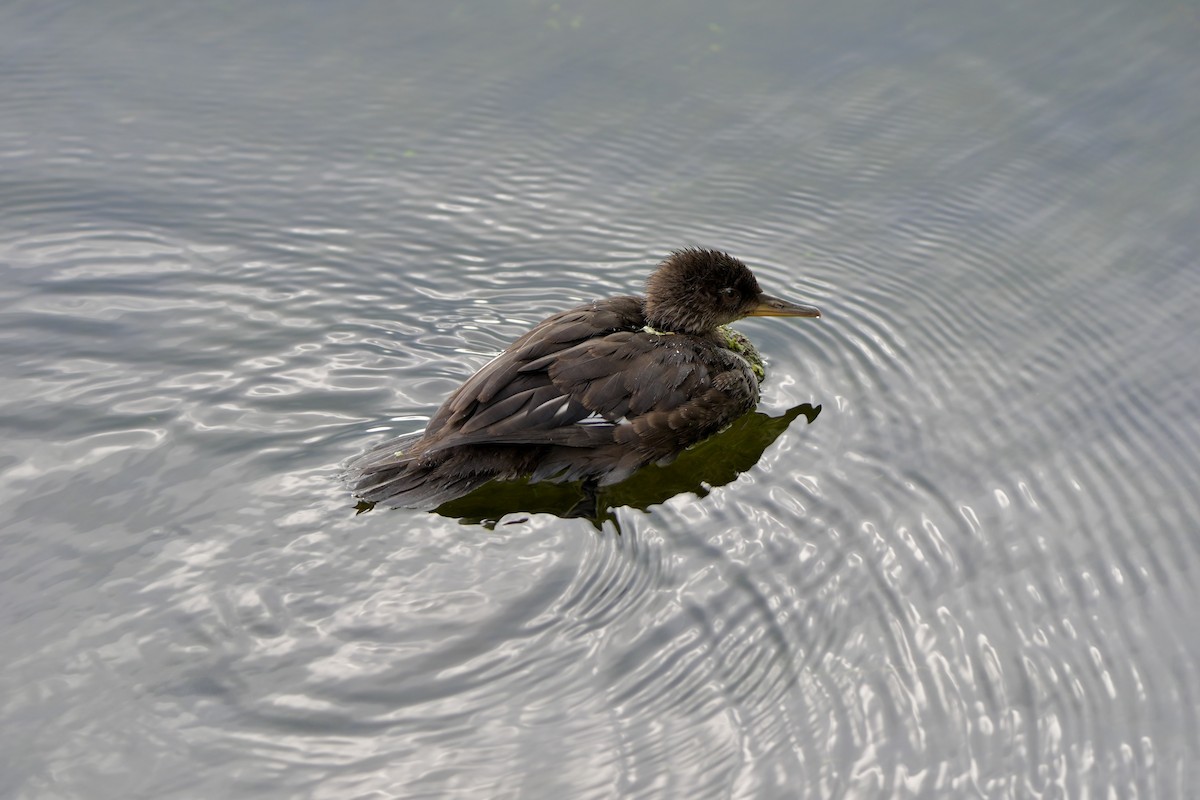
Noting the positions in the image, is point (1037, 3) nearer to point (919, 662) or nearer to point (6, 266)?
point (919, 662)

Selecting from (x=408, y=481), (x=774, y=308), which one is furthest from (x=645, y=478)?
(x=774, y=308)

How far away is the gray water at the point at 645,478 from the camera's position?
498 cm

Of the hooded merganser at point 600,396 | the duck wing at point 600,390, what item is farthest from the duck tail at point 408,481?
the duck wing at point 600,390

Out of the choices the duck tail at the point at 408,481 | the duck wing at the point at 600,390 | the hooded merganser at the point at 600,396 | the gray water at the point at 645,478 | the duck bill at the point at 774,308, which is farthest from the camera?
the duck bill at the point at 774,308

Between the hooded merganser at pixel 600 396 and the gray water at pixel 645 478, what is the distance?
21cm

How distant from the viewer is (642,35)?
9344 mm

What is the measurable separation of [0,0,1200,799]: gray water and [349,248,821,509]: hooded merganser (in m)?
0.21

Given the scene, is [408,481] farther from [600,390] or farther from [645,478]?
[645,478]

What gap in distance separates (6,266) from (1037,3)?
6.97m

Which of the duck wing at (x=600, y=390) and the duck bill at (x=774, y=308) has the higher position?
the duck bill at (x=774, y=308)

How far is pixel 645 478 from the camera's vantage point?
663 centimetres

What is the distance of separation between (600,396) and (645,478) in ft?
1.57

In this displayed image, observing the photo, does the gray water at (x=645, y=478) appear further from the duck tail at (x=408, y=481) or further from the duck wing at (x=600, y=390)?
the duck wing at (x=600, y=390)

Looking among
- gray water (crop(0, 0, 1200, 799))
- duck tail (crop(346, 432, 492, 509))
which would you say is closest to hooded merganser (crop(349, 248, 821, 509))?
duck tail (crop(346, 432, 492, 509))
